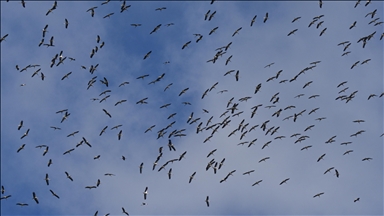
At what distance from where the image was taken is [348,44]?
89688mm

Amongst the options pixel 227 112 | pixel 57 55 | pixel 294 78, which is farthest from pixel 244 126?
pixel 57 55

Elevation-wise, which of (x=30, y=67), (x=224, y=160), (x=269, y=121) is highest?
(x=30, y=67)

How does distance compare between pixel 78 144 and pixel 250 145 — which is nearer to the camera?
pixel 78 144

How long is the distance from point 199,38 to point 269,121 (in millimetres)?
14680

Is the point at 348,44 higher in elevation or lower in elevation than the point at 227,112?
higher

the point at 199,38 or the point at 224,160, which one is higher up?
the point at 199,38

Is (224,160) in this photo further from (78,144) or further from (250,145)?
A: (78,144)

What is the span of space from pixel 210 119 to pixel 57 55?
21.2 m

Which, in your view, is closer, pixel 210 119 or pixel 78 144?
pixel 78 144

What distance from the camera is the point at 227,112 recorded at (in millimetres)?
88750

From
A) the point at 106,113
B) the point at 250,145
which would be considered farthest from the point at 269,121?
the point at 106,113

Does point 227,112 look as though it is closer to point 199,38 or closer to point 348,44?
point 199,38

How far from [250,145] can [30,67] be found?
97.8 feet

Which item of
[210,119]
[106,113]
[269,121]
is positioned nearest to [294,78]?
[269,121]
